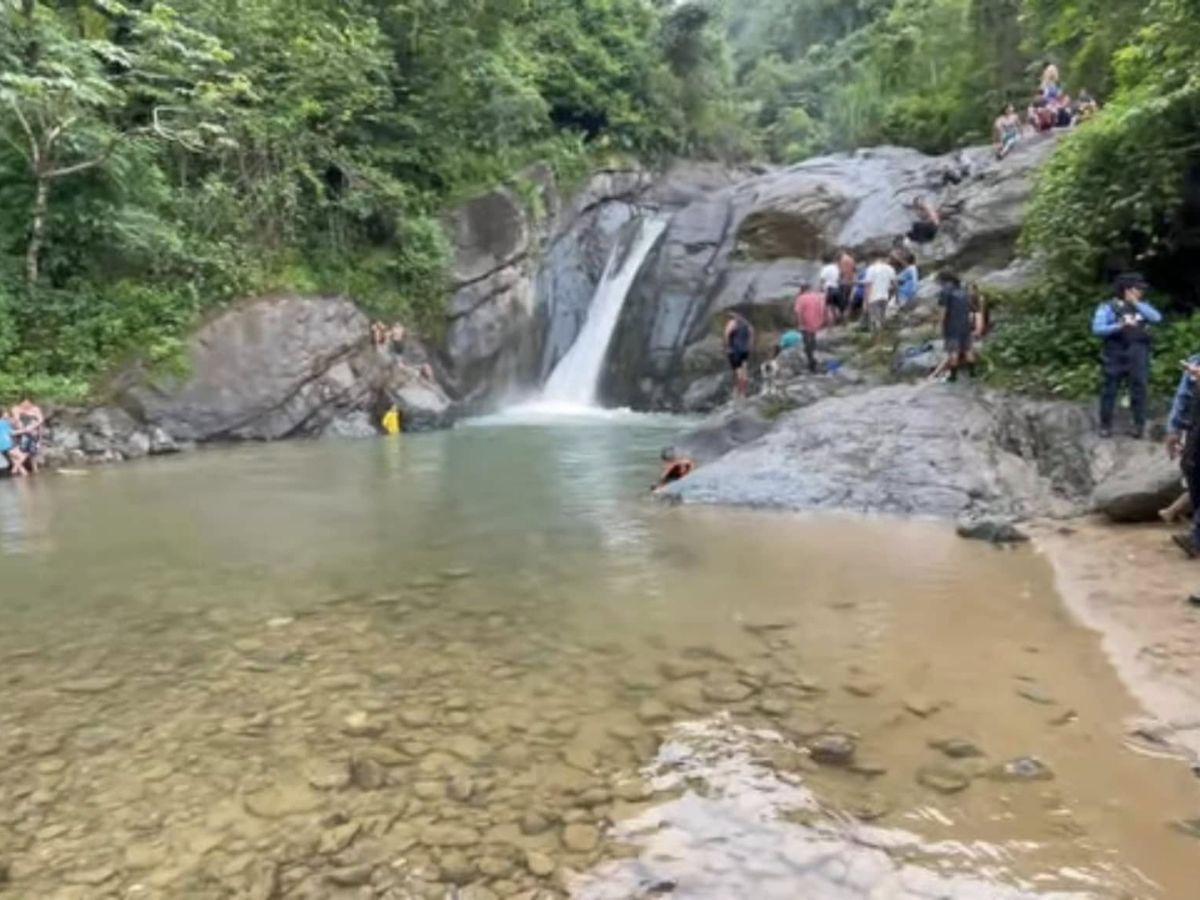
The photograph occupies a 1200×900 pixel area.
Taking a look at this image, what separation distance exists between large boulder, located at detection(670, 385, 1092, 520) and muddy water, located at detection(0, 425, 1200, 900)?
1.34 meters

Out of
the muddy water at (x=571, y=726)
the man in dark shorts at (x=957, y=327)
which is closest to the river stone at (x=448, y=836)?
the muddy water at (x=571, y=726)

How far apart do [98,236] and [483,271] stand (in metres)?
8.34

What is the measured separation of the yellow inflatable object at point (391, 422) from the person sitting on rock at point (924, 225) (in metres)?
10.7

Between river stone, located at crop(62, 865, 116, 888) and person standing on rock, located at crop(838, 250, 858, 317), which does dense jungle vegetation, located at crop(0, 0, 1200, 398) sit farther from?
river stone, located at crop(62, 865, 116, 888)

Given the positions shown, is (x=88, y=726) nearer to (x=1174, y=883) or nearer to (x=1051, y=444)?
(x=1174, y=883)

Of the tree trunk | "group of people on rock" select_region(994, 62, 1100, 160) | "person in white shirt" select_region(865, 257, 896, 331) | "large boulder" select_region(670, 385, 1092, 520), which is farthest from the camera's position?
"group of people on rock" select_region(994, 62, 1100, 160)

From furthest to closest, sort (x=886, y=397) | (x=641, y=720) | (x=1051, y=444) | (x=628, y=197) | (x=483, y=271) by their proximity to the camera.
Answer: (x=628, y=197)
(x=483, y=271)
(x=886, y=397)
(x=1051, y=444)
(x=641, y=720)

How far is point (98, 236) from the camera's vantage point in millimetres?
17234

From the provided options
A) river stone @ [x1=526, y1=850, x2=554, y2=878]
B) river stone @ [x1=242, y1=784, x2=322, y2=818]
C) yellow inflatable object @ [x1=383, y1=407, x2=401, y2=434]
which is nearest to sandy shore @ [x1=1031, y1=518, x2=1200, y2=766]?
river stone @ [x1=526, y1=850, x2=554, y2=878]

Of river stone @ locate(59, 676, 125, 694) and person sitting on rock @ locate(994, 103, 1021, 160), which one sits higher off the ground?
person sitting on rock @ locate(994, 103, 1021, 160)

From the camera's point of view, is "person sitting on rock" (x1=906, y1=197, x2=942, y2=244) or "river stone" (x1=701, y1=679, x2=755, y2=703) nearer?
"river stone" (x1=701, y1=679, x2=755, y2=703)

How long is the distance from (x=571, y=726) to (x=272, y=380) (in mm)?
14842

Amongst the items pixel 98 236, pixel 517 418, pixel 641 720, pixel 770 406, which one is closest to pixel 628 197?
pixel 517 418

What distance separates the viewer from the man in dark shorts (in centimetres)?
1109
